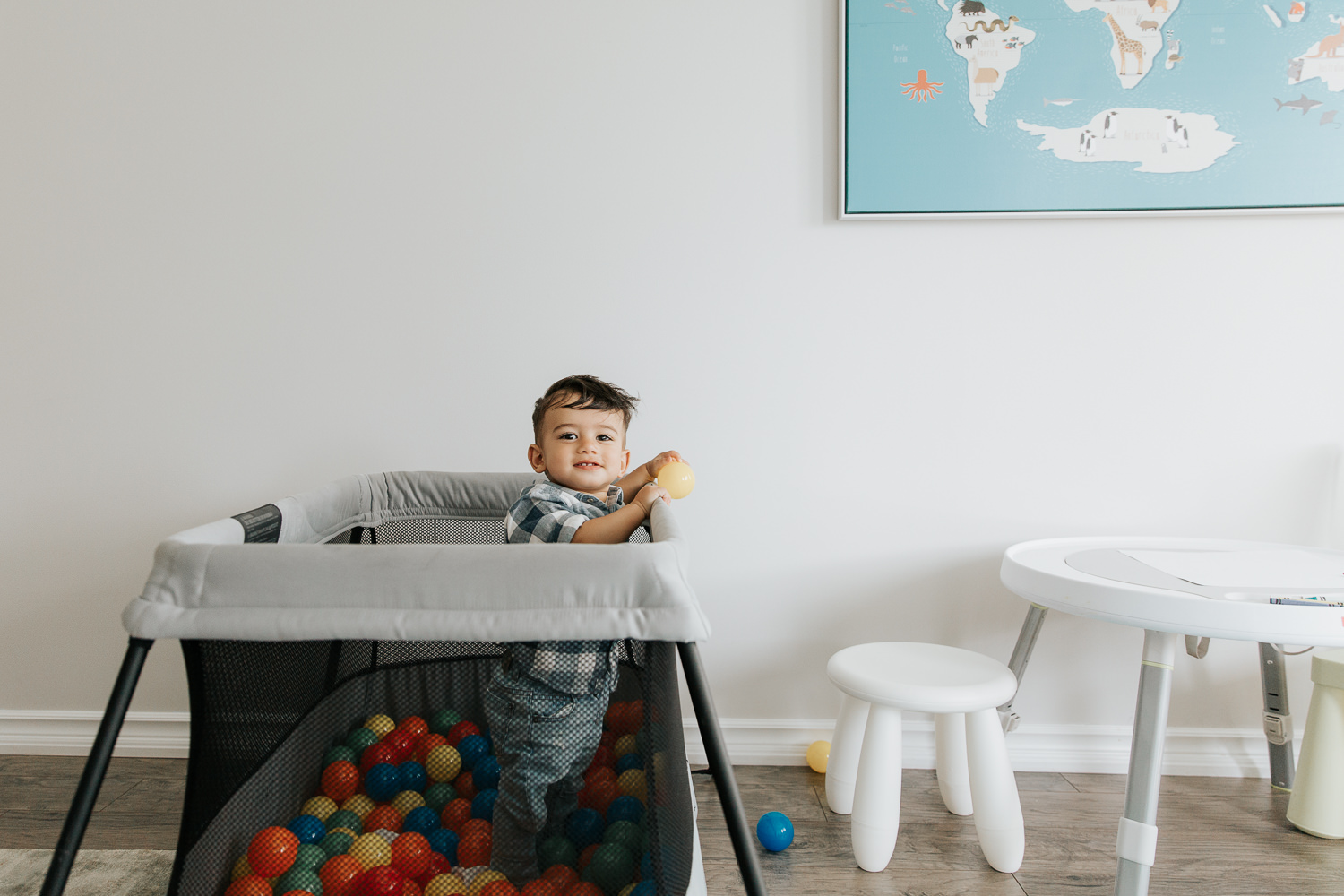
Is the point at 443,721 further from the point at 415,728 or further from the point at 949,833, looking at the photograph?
the point at 949,833

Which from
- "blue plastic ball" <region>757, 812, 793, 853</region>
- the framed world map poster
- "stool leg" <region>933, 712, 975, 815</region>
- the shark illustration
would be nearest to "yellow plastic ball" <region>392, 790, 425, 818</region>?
"blue plastic ball" <region>757, 812, 793, 853</region>

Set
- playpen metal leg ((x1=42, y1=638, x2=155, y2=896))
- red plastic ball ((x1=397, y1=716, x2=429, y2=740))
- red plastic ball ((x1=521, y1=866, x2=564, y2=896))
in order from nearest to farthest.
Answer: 1. playpen metal leg ((x1=42, y1=638, x2=155, y2=896))
2. red plastic ball ((x1=521, y1=866, x2=564, y2=896))
3. red plastic ball ((x1=397, y1=716, x2=429, y2=740))

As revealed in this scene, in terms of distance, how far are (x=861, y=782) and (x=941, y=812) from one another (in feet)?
1.04

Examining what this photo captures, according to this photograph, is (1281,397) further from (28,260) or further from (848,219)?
(28,260)

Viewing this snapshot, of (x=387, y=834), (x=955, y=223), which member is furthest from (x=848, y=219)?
(x=387, y=834)

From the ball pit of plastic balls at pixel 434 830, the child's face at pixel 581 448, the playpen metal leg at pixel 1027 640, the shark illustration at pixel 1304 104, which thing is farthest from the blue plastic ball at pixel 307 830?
the shark illustration at pixel 1304 104

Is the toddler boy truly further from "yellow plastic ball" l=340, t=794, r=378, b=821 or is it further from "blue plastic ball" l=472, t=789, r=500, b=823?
"yellow plastic ball" l=340, t=794, r=378, b=821

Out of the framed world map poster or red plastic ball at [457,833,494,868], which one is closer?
red plastic ball at [457,833,494,868]

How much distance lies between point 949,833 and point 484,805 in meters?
0.78

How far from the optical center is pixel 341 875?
981mm

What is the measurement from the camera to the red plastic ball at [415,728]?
1.34 meters

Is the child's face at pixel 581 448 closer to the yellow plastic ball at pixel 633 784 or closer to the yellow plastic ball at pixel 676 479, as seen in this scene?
the yellow plastic ball at pixel 676 479

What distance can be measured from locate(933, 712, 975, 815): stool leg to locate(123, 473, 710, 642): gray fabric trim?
75 cm

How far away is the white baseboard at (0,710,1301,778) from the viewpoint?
152 centimetres
